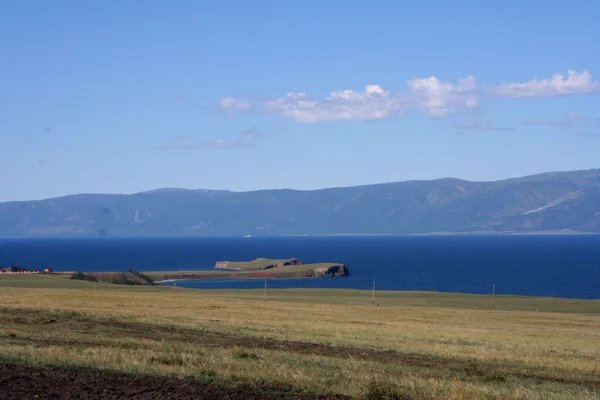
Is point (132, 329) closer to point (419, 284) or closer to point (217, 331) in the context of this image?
point (217, 331)

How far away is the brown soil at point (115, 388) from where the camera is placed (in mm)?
12555

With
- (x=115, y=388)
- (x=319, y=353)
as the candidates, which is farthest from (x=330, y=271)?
(x=115, y=388)

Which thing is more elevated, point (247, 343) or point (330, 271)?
point (330, 271)

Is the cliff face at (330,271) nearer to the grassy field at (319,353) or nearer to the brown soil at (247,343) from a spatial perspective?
the grassy field at (319,353)

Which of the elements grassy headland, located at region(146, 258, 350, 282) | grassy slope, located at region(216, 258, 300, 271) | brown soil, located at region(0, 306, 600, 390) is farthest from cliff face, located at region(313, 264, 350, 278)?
brown soil, located at region(0, 306, 600, 390)

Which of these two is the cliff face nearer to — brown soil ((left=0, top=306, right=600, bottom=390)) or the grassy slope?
the grassy slope

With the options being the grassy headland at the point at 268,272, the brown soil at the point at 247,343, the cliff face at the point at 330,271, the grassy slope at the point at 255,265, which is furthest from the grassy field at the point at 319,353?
the grassy slope at the point at 255,265

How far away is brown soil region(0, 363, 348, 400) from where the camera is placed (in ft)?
41.2

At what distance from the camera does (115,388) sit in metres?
13.0

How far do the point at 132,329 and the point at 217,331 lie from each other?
9.00ft

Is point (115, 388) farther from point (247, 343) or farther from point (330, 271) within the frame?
point (330, 271)

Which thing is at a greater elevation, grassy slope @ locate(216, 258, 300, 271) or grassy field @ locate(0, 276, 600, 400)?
grassy slope @ locate(216, 258, 300, 271)

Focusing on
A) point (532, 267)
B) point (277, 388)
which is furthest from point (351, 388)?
point (532, 267)

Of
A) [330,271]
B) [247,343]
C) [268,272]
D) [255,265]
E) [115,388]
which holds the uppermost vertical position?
[255,265]
